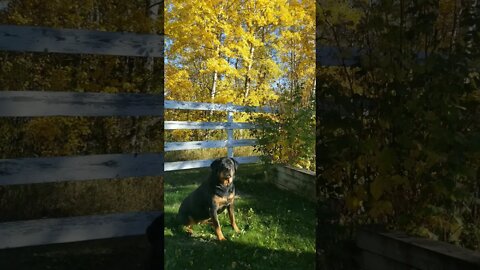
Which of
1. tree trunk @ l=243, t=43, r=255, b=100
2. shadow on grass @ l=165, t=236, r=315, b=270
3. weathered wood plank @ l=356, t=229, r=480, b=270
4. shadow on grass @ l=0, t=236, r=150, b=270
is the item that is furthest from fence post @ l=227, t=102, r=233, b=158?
weathered wood plank @ l=356, t=229, r=480, b=270

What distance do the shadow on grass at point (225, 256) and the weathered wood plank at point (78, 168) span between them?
0.41m

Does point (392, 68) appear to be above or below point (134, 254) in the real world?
above

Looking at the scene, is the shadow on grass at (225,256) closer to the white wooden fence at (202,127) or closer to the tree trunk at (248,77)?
the white wooden fence at (202,127)

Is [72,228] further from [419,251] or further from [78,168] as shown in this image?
[419,251]

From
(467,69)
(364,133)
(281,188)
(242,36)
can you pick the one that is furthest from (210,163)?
(467,69)

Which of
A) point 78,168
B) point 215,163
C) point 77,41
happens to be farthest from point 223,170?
point 77,41

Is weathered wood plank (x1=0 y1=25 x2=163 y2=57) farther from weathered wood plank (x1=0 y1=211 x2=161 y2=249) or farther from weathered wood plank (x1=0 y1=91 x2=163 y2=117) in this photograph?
weathered wood plank (x1=0 y1=211 x2=161 y2=249)

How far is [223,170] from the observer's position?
256 centimetres

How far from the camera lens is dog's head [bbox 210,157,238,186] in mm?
2553

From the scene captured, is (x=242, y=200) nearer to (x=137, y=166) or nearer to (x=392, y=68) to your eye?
(x=137, y=166)

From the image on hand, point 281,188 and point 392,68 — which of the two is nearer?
point 392,68

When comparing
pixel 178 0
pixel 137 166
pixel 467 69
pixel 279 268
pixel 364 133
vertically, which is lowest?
pixel 279 268

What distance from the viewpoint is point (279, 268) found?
2652 millimetres

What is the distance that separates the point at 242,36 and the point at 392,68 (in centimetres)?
80
